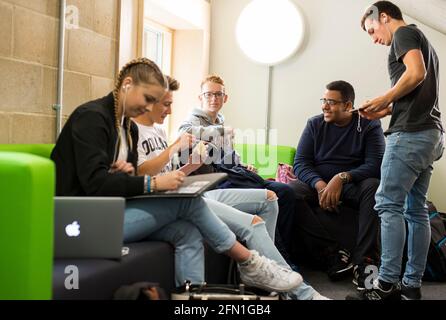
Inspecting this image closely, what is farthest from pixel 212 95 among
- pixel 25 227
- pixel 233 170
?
pixel 25 227

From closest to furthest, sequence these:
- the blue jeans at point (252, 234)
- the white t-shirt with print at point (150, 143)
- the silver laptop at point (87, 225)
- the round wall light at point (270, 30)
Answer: the silver laptop at point (87, 225) → the blue jeans at point (252, 234) → the white t-shirt with print at point (150, 143) → the round wall light at point (270, 30)

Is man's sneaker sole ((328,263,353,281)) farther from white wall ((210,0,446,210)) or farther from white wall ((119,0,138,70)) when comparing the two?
white wall ((119,0,138,70))

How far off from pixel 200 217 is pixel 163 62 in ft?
8.07

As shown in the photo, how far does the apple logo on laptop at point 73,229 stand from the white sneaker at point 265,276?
27.7 inches

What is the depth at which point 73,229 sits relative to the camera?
1469mm

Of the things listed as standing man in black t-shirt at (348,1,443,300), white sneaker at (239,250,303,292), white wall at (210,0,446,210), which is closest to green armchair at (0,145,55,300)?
white sneaker at (239,250,303,292)

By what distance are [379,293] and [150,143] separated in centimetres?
116

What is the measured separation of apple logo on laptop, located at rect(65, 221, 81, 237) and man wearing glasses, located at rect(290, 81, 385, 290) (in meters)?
1.61

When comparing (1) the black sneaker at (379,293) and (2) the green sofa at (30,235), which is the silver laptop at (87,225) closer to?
(2) the green sofa at (30,235)

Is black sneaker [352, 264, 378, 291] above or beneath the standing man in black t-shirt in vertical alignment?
beneath

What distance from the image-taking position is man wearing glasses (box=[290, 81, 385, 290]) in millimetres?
2770

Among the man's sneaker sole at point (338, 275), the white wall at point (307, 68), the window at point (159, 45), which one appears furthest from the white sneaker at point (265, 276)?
the window at point (159, 45)

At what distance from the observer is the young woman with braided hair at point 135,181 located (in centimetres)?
163

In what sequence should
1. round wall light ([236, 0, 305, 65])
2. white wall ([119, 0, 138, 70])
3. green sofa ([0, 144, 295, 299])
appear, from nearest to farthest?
green sofa ([0, 144, 295, 299]) < white wall ([119, 0, 138, 70]) < round wall light ([236, 0, 305, 65])
